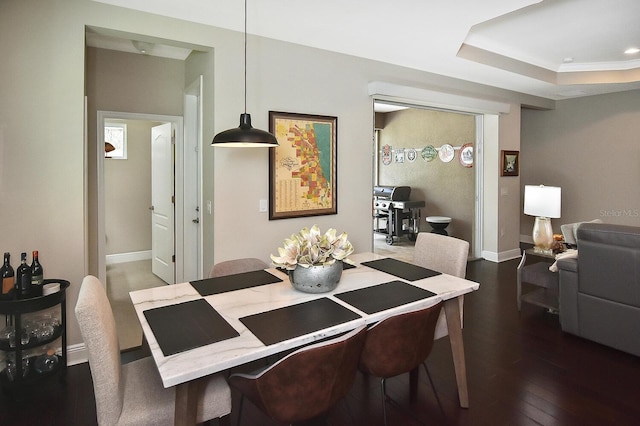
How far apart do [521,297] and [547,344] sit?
2.39 ft

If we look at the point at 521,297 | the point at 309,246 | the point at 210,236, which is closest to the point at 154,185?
the point at 210,236

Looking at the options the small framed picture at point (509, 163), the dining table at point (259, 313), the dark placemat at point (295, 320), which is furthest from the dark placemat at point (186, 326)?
the small framed picture at point (509, 163)

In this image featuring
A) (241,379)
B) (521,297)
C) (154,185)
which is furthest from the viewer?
(154,185)

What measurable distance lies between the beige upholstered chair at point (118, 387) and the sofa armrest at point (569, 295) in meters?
2.77

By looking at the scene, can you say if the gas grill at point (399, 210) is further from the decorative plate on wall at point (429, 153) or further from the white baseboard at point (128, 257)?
the white baseboard at point (128, 257)

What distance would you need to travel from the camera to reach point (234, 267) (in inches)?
101

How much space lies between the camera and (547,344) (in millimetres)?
3027

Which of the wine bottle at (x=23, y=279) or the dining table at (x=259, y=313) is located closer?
the dining table at (x=259, y=313)

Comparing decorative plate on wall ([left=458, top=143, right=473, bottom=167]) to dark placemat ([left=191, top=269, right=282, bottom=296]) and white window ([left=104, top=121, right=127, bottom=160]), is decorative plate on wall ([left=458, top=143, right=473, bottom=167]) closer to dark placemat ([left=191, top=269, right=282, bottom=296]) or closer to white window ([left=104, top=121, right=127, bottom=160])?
dark placemat ([left=191, top=269, right=282, bottom=296])

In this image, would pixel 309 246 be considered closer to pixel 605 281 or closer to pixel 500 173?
pixel 605 281

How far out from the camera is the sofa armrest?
302 cm

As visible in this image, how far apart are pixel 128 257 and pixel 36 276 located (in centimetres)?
366

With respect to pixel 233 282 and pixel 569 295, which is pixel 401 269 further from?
pixel 569 295

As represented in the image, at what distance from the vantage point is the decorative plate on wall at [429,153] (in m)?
7.01
